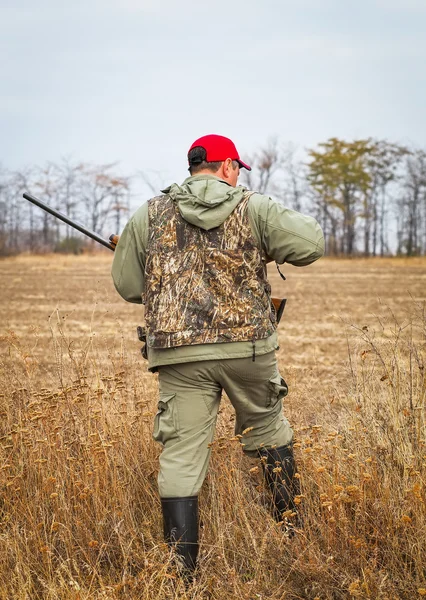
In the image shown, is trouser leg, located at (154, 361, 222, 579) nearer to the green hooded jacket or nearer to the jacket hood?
the green hooded jacket

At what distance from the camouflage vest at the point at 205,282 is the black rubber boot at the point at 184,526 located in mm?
734

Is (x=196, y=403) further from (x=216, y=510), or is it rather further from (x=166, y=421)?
(x=216, y=510)

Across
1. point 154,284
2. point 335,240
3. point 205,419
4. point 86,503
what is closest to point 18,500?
point 86,503

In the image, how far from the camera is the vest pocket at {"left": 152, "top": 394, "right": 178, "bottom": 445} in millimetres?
3199

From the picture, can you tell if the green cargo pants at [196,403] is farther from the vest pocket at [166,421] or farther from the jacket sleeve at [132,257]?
the jacket sleeve at [132,257]

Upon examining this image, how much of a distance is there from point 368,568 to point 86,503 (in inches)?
55.8

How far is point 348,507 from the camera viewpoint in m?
3.26

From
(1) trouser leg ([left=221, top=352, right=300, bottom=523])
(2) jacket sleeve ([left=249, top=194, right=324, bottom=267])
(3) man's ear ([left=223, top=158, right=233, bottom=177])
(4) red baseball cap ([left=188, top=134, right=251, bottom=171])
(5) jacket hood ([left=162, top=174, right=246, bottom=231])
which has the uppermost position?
(4) red baseball cap ([left=188, top=134, right=251, bottom=171])

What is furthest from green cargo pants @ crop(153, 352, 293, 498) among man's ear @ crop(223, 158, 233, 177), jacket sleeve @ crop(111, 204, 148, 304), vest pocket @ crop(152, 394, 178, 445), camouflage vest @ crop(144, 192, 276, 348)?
man's ear @ crop(223, 158, 233, 177)

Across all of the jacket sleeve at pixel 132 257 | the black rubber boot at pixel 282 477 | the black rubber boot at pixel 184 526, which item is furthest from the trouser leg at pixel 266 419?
the jacket sleeve at pixel 132 257

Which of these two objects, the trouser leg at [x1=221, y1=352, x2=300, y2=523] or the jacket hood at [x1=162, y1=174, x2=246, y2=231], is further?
the trouser leg at [x1=221, y1=352, x2=300, y2=523]

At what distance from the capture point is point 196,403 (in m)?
3.23

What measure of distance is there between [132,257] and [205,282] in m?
0.46

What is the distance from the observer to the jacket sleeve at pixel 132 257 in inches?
133
